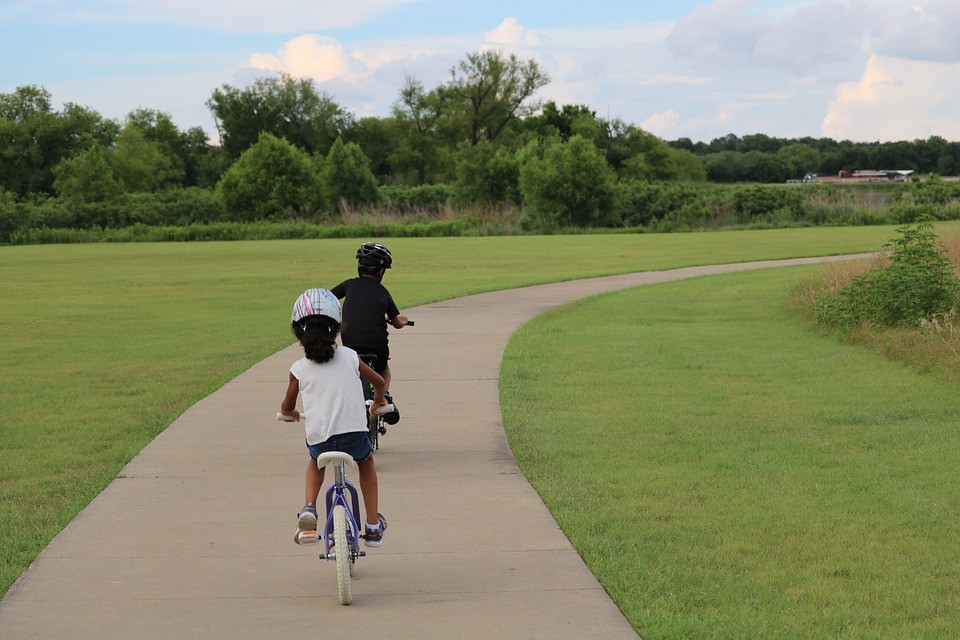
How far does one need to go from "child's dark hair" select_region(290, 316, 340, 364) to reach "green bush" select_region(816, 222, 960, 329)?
1125 centimetres

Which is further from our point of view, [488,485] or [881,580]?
[488,485]

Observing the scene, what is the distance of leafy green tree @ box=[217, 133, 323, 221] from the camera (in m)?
66.4

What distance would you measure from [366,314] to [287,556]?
245 centimetres

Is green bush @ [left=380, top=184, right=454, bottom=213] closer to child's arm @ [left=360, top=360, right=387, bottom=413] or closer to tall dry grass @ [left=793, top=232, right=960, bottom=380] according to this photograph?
tall dry grass @ [left=793, top=232, right=960, bottom=380]

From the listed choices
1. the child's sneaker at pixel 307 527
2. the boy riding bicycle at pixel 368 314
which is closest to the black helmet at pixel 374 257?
the boy riding bicycle at pixel 368 314

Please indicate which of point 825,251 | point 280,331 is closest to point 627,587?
point 280,331

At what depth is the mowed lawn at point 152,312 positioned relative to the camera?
903cm

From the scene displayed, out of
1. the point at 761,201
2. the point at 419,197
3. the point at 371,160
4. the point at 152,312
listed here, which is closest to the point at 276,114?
the point at 371,160

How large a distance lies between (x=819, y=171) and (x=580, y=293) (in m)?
116

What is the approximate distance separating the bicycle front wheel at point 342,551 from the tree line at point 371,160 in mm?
54864

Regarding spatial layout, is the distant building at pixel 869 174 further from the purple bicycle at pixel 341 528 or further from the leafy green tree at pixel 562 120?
the purple bicycle at pixel 341 528

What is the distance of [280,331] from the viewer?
18797 millimetres

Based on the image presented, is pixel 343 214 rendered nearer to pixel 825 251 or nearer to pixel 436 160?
pixel 825 251

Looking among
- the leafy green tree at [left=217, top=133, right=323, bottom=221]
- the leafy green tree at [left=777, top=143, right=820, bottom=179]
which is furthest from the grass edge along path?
the leafy green tree at [left=777, top=143, right=820, bottom=179]
